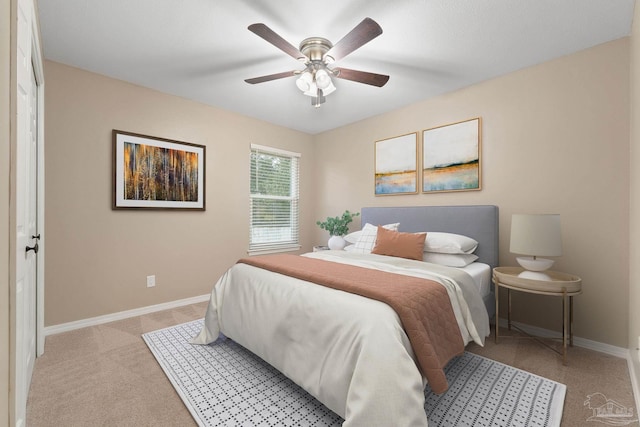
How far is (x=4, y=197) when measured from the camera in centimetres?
101

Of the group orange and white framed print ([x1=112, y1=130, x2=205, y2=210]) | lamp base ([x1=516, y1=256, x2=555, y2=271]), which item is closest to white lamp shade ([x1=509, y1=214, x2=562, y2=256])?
lamp base ([x1=516, y1=256, x2=555, y2=271])

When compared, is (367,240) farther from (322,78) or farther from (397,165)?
(322,78)

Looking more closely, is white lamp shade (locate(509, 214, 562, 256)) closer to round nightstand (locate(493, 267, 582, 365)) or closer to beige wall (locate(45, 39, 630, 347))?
round nightstand (locate(493, 267, 582, 365))

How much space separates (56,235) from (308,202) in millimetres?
3193

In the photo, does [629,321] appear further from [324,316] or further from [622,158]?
[324,316]

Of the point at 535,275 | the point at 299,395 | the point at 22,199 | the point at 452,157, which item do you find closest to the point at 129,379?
the point at 299,395

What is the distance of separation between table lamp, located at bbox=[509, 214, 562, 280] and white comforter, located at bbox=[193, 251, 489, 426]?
0.53m

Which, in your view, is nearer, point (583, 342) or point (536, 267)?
point (536, 267)

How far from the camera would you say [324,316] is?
160 cm

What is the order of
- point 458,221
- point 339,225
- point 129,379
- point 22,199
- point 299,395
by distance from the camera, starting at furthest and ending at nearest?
1. point 339,225
2. point 458,221
3. point 129,379
4. point 299,395
5. point 22,199

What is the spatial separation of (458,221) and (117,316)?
3.74 meters

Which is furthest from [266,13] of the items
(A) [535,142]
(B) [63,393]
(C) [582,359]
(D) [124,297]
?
(C) [582,359]

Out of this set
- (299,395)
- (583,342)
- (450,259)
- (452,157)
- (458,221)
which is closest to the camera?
(299,395)

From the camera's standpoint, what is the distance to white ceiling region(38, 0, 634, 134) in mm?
1938
